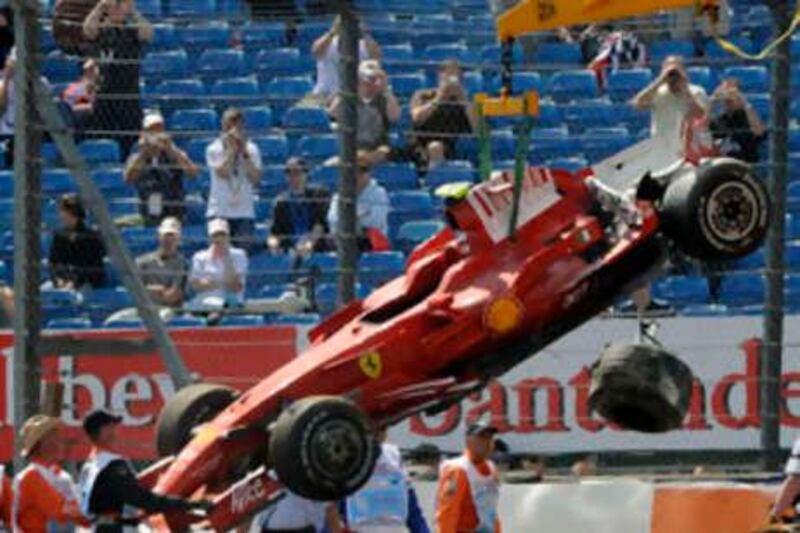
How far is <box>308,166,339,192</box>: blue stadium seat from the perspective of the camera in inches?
773

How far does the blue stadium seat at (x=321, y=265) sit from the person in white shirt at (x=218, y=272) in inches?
14.5

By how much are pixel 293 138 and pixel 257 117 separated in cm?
62

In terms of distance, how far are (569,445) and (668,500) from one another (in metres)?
1.00

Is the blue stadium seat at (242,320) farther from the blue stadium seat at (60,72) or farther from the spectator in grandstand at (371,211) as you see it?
the blue stadium seat at (60,72)

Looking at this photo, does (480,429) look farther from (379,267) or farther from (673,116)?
(673,116)

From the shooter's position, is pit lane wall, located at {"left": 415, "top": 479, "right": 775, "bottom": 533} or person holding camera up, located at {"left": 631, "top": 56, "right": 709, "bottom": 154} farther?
pit lane wall, located at {"left": 415, "top": 479, "right": 775, "bottom": 533}

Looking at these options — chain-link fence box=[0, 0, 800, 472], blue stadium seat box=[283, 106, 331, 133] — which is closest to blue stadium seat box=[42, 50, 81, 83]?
chain-link fence box=[0, 0, 800, 472]

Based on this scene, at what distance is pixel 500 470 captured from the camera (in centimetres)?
1805

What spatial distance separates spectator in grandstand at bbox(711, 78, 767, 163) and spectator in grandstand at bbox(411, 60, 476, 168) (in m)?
1.53

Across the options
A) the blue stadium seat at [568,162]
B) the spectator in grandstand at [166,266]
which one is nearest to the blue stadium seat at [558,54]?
the blue stadium seat at [568,162]

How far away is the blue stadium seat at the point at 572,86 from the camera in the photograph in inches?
843

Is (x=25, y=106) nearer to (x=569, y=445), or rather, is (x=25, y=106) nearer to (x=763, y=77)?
(x=569, y=445)

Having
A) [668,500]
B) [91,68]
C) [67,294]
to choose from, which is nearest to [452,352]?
[668,500]

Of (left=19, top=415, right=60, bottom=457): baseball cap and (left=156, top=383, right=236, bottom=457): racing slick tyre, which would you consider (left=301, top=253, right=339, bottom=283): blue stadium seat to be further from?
(left=19, top=415, right=60, bottom=457): baseball cap
